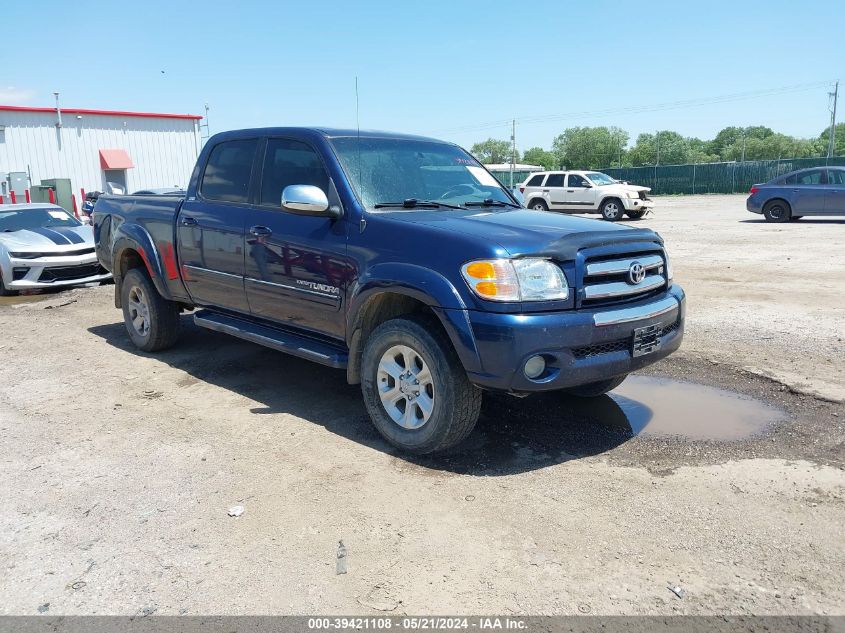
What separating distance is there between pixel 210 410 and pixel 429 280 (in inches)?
87.4

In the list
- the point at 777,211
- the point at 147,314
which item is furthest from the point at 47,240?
the point at 777,211

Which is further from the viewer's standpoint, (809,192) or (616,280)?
(809,192)

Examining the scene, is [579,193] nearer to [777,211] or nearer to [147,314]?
[777,211]

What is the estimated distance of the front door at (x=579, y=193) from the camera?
23.1 meters

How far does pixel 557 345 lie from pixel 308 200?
1849 mm

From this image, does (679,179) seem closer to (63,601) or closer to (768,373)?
(768,373)

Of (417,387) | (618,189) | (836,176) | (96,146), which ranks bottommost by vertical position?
(417,387)

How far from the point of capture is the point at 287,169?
519 centimetres

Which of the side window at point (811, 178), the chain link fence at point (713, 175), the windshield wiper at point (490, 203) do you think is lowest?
the windshield wiper at point (490, 203)

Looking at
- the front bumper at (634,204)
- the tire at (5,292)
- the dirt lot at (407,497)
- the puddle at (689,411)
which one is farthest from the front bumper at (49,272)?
the front bumper at (634,204)

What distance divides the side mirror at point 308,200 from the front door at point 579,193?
1965 cm

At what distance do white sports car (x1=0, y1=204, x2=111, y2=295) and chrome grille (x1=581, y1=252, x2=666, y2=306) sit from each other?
8948 millimetres

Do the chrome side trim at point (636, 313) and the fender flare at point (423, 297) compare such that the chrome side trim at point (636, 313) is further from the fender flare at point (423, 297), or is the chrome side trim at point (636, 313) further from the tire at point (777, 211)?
the tire at point (777, 211)

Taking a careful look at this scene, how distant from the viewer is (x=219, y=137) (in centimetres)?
596
